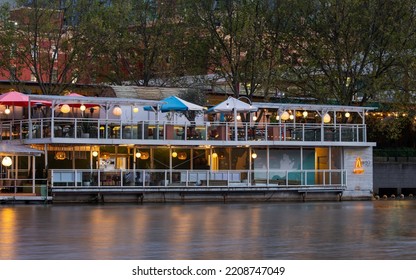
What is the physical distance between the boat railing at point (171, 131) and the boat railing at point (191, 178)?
209cm

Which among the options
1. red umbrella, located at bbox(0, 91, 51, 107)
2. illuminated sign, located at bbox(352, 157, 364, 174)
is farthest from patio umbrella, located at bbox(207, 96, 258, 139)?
red umbrella, located at bbox(0, 91, 51, 107)

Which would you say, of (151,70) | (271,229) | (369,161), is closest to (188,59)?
(151,70)

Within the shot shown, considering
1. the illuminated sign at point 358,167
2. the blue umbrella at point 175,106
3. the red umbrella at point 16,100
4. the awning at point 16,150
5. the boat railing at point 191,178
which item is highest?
the red umbrella at point 16,100

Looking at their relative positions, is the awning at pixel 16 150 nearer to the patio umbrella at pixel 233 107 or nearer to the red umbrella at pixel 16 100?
the red umbrella at pixel 16 100

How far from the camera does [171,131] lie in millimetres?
67562

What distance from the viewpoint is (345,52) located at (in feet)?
267

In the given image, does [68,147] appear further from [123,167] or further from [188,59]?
[188,59]

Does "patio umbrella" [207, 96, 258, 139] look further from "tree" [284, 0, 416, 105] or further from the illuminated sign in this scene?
"tree" [284, 0, 416, 105]

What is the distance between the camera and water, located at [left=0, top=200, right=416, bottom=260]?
104 feet

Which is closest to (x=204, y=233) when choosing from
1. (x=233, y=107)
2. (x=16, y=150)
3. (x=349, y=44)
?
(x=16, y=150)

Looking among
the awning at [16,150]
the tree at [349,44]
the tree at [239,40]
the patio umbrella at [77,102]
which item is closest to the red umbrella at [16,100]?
the patio umbrella at [77,102]

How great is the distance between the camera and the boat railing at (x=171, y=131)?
2549 inches

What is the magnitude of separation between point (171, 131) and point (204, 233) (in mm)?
29164

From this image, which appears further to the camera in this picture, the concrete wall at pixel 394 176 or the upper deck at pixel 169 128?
the concrete wall at pixel 394 176
